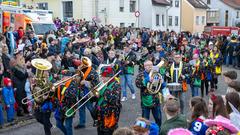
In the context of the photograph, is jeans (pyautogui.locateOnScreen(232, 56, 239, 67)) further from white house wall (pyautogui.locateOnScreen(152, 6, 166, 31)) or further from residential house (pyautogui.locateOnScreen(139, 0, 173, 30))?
white house wall (pyautogui.locateOnScreen(152, 6, 166, 31))

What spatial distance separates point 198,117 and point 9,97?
19.9ft

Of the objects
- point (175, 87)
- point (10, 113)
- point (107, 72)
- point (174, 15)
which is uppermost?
point (174, 15)

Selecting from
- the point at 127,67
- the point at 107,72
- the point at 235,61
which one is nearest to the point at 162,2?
the point at 235,61

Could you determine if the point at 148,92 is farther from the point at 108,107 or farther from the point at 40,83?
the point at 40,83

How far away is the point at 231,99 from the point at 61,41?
12718 millimetres

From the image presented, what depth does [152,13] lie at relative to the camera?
45.0 meters

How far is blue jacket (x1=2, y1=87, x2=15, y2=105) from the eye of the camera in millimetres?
10102

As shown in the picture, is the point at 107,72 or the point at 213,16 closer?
the point at 107,72

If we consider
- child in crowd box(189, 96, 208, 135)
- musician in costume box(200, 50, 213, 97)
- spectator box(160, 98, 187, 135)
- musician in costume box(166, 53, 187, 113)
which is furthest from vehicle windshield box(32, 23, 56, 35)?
spectator box(160, 98, 187, 135)

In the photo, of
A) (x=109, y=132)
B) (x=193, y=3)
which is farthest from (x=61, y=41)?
(x=193, y=3)

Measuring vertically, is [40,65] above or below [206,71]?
above

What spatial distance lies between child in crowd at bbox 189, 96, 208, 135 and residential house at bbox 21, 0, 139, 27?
32793mm

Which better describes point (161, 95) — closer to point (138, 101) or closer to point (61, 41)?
point (138, 101)

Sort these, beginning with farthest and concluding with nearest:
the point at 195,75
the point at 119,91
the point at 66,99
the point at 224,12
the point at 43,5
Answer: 1. the point at 224,12
2. the point at 43,5
3. the point at 195,75
4. the point at 66,99
5. the point at 119,91
